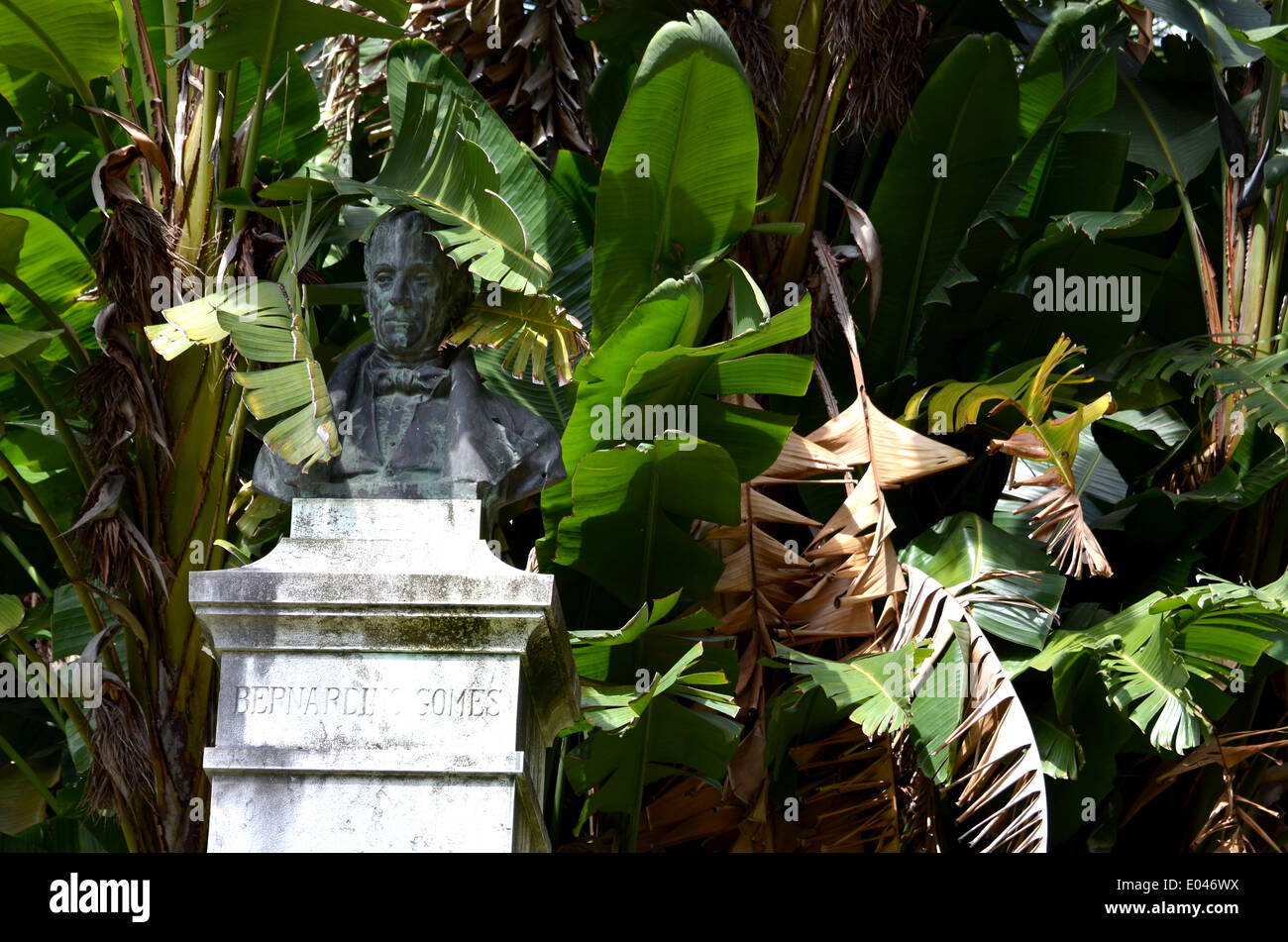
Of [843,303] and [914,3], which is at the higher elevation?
[914,3]

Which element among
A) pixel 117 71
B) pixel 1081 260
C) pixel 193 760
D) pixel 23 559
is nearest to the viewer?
pixel 193 760

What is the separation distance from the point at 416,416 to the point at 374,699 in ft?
3.51

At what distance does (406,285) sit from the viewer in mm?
5730

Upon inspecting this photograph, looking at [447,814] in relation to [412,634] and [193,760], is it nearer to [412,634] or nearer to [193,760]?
[412,634]

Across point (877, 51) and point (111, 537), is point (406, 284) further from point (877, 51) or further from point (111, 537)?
point (877, 51)

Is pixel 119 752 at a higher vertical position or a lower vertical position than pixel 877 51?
lower

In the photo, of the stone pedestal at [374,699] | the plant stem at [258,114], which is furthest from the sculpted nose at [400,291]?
the plant stem at [258,114]

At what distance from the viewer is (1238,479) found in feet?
27.5

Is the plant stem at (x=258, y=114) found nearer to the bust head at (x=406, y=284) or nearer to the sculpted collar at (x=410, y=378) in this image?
the bust head at (x=406, y=284)

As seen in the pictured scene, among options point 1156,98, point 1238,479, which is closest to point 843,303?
point 1238,479

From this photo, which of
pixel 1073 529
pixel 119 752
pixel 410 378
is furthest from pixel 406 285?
pixel 1073 529

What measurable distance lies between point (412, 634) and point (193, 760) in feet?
8.08

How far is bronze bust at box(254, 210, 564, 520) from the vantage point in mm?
5629

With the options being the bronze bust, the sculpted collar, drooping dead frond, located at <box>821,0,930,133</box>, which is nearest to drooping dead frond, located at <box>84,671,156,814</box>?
the bronze bust
